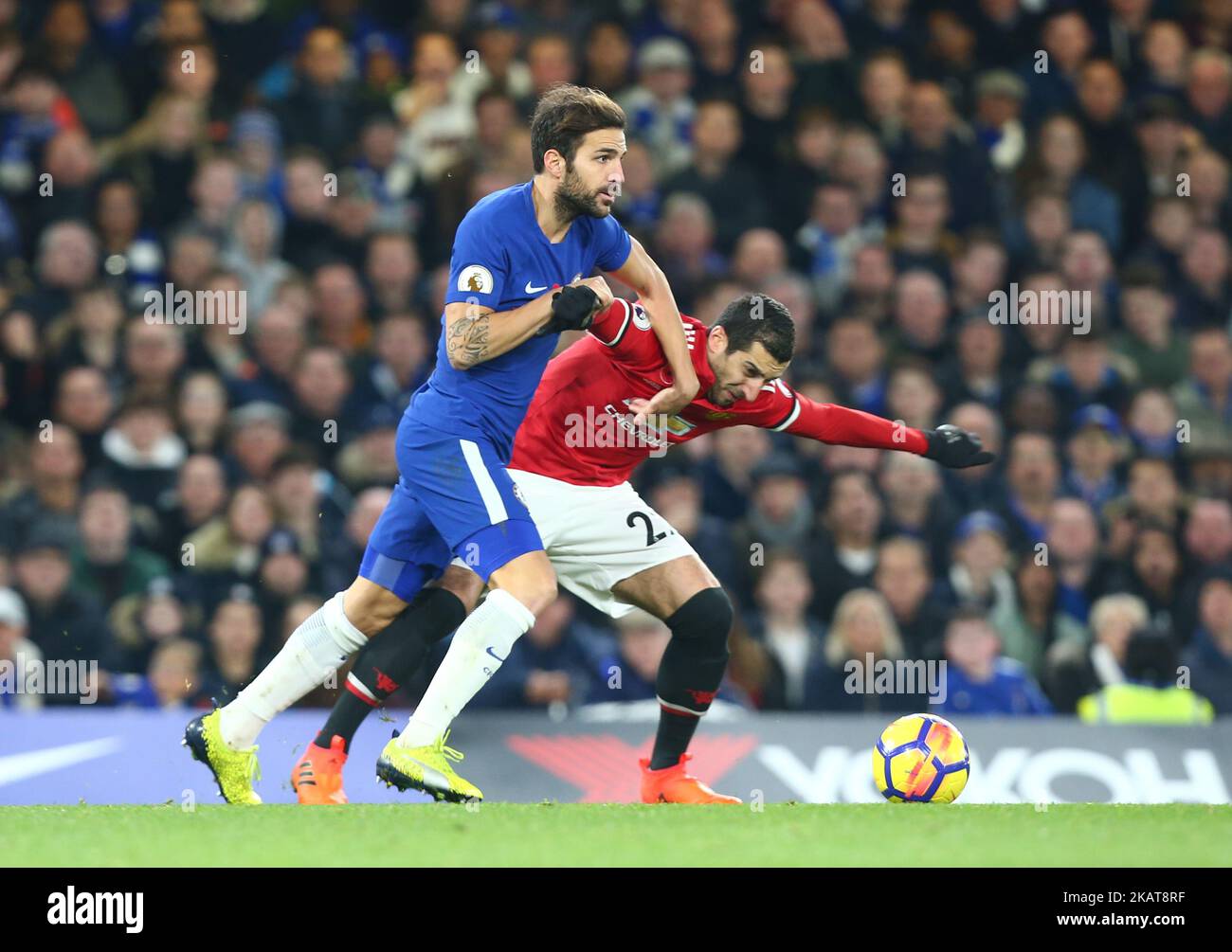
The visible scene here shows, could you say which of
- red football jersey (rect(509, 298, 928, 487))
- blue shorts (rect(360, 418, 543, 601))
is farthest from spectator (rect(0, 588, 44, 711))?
blue shorts (rect(360, 418, 543, 601))

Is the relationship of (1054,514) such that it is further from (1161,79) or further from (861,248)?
(1161,79)

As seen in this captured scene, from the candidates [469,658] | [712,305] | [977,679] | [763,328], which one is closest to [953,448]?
[763,328]

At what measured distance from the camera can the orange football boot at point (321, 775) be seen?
673 centimetres

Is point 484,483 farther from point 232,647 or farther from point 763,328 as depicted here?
point 232,647

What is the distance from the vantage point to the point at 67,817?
5.84m

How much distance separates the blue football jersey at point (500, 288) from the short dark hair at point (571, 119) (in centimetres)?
18

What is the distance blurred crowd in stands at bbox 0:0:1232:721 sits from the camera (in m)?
9.48

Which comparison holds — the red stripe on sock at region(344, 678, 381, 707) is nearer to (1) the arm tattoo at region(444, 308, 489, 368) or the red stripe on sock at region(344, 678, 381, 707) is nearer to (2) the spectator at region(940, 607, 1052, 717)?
(1) the arm tattoo at region(444, 308, 489, 368)

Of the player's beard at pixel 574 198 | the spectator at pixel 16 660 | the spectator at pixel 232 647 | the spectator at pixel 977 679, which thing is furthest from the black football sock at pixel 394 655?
the spectator at pixel 977 679

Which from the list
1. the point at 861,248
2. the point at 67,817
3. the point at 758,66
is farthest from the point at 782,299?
the point at 67,817

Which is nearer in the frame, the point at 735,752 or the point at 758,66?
the point at 735,752

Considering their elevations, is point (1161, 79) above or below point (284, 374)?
above

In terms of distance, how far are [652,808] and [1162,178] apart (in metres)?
8.19

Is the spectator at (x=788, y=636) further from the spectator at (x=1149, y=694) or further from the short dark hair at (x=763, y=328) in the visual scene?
the short dark hair at (x=763, y=328)
